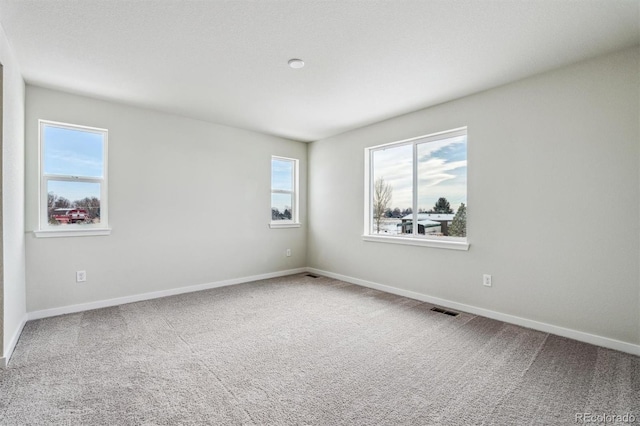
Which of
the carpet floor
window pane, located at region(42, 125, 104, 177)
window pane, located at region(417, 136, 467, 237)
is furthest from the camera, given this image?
window pane, located at region(417, 136, 467, 237)

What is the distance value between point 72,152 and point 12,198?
1.18 metres

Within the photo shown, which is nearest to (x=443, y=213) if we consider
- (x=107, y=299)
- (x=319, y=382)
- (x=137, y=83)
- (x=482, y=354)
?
(x=482, y=354)

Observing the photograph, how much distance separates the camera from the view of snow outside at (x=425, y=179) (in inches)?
150

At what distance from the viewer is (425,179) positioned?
13.5ft

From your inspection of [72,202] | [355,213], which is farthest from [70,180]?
[355,213]

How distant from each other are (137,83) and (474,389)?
161 inches

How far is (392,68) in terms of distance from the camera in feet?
9.53

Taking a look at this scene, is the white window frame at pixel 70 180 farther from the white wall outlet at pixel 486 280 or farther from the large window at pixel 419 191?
the white wall outlet at pixel 486 280

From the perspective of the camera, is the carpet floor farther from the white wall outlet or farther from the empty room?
the white wall outlet

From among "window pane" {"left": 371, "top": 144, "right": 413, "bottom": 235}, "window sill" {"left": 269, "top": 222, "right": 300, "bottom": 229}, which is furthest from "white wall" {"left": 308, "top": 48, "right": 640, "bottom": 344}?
"window sill" {"left": 269, "top": 222, "right": 300, "bottom": 229}

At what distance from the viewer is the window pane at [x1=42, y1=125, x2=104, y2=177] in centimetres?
347

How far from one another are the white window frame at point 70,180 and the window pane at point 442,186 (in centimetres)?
402

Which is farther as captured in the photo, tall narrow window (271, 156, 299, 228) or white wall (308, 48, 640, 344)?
tall narrow window (271, 156, 299, 228)

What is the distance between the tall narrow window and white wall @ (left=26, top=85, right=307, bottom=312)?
19 cm
